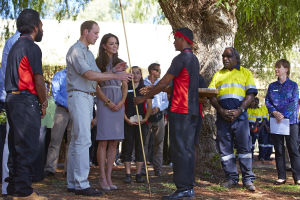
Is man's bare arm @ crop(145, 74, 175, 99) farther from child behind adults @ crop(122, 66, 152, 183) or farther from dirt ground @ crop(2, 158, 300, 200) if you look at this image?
child behind adults @ crop(122, 66, 152, 183)

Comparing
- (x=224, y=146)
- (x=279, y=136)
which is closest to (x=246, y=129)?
(x=224, y=146)

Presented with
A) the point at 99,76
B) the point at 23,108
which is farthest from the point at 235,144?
the point at 23,108

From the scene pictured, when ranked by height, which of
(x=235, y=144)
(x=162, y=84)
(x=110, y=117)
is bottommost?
(x=235, y=144)

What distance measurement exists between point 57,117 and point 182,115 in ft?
9.79

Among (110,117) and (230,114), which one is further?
(230,114)

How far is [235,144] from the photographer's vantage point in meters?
7.81

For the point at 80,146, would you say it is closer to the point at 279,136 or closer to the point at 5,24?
the point at 279,136

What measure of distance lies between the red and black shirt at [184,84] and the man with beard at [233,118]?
120 centimetres

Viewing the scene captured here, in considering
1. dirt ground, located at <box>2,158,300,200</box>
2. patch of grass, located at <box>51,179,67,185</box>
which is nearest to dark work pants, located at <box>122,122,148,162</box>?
dirt ground, located at <box>2,158,300,200</box>

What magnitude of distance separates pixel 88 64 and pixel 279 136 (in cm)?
371

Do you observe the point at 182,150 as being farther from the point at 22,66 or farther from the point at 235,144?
the point at 22,66

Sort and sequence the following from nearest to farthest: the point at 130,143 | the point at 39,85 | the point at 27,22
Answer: the point at 39,85
the point at 27,22
the point at 130,143

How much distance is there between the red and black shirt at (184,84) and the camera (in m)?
6.57

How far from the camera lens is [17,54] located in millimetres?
5605
